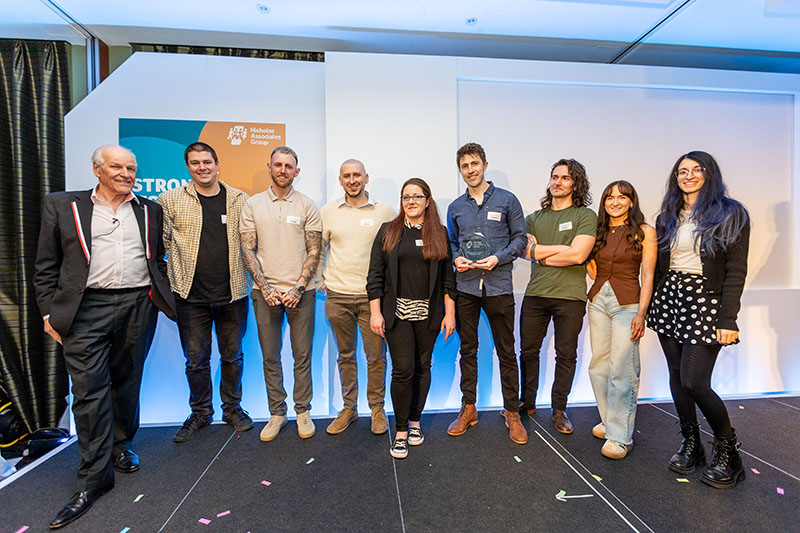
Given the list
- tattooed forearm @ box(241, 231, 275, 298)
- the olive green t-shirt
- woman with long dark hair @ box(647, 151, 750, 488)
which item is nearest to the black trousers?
tattooed forearm @ box(241, 231, 275, 298)

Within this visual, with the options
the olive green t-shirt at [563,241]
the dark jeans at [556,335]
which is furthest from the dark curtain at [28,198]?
the olive green t-shirt at [563,241]

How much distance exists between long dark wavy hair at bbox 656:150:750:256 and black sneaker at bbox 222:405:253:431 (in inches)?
117

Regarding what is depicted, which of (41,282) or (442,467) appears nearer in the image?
(41,282)

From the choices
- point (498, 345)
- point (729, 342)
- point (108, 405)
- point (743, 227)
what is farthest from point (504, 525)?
point (108, 405)

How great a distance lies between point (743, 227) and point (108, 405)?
348cm

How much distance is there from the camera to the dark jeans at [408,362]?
2.24m

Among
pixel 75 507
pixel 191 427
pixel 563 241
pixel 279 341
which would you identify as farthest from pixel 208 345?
pixel 563 241

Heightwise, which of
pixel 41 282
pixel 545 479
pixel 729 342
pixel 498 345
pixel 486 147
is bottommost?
pixel 545 479

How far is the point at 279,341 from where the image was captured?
263cm

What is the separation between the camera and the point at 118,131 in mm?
Answer: 2916

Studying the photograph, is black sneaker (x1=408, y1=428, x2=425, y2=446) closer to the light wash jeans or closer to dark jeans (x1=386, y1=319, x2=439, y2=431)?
dark jeans (x1=386, y1=319, x2=439, y2=431)

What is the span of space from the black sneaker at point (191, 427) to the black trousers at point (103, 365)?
482 millimetres

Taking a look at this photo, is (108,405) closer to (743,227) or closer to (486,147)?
(486,147)

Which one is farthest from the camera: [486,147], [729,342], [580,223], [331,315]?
[486,147]
